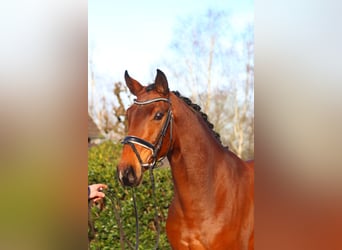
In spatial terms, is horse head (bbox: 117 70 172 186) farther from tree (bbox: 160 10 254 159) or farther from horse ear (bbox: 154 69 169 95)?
tree (bbox: 160 10 254 159)

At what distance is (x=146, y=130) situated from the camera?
10.2 ft

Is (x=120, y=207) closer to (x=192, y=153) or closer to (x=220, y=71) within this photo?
(x=192, y=153)

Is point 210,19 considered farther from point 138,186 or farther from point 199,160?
point 138,186

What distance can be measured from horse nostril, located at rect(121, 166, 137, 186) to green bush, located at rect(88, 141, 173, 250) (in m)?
0.11

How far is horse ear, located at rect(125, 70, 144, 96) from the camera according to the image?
3.21 metres

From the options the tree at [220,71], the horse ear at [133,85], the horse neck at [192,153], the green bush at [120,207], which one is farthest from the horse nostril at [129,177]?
the tree at [220,71]

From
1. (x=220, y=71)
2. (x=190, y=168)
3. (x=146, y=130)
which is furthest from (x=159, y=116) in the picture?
(x=220, y=71)

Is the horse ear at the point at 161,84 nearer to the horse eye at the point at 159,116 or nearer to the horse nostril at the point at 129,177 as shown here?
the horse eye at the point at 159,116

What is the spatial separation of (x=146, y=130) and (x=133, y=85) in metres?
0.34

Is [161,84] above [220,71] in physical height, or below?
below

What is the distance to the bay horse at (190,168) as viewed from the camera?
3.14 m

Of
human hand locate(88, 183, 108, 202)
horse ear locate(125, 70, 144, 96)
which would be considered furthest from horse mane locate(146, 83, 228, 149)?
human hand locate(88, 183, 108, 202)
